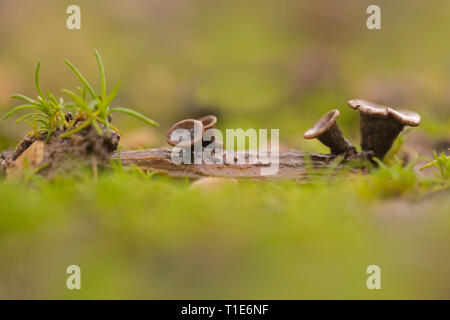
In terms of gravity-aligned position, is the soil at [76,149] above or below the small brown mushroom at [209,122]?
below

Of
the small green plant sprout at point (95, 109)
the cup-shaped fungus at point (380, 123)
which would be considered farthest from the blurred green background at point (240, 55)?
the small green plant sprout at point (95, 109)

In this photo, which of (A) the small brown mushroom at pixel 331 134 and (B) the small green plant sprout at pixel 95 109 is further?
(A) the small brown mushroom at pixel 331 134

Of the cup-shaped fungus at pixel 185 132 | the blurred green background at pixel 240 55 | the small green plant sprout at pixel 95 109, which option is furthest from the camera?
the blurred green background at pixel 240 55

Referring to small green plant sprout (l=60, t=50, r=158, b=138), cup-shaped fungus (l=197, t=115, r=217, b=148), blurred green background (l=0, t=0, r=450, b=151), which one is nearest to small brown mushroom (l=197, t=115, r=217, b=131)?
cup-shaped fungus (l=197, t=115, r=217, b=148)

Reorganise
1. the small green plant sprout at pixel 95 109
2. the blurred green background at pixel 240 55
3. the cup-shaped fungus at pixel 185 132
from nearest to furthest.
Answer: the small green plant sprout at pixel 95 109, the cup-shaped fungus at pixel 185 132, the blurred green background at pixel 240 55

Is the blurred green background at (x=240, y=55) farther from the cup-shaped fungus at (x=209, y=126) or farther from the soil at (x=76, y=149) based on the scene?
the soil at (x=76, y=149)
